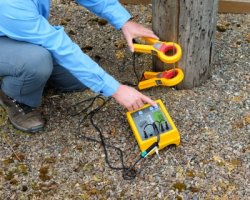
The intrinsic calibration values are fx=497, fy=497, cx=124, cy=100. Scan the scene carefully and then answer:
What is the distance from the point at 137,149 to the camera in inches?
86.4

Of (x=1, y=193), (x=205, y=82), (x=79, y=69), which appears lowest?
(x=1, y=193)

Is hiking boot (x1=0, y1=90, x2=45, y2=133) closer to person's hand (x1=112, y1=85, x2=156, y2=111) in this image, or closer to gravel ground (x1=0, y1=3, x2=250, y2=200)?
gravel ground (x1=0, y1=3, x2=250, y2=200)

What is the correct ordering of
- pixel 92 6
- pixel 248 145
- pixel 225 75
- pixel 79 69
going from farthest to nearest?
pixel 225 75 → pixel 92 6 → pixel 248 145 → pixel 79 69

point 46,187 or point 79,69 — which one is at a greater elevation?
point 79,69

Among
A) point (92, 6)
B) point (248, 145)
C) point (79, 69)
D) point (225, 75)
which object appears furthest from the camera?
point (225, 75)

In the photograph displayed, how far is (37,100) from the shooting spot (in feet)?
7.61

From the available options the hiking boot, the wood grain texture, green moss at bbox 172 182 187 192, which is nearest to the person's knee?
the hiking boot

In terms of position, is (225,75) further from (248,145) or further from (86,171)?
(86,171)

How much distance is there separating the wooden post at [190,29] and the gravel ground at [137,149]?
13 centimetres

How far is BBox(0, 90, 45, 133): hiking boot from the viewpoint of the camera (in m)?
2.33

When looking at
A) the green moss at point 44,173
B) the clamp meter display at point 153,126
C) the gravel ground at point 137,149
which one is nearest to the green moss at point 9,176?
the gravel ground at point 137,149

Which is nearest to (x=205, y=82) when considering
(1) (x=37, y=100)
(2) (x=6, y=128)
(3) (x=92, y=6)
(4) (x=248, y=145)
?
(4) (x=248, y=145)

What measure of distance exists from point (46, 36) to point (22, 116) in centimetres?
53

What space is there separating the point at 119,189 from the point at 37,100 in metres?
0.60
